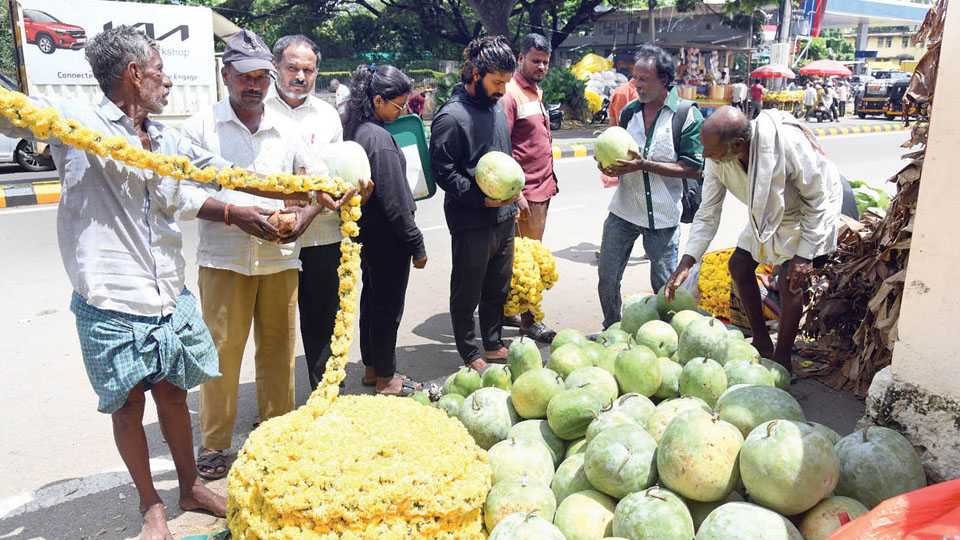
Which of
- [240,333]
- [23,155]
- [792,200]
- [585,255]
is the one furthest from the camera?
[23,155]

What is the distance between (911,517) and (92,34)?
16.2m

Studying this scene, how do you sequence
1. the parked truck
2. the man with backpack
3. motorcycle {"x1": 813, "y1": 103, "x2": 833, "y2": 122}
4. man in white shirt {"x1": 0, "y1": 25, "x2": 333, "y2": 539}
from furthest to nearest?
motorcycle {"x1": 813, "y1": 103, "x2": 833, "y2": 122} < the parked truck < the man with backpack < man in white shirt {"x1": 0, "y1": 25, "x2": 333, "y2": 539}

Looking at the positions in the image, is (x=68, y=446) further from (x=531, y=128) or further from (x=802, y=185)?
(x=802, y=185)

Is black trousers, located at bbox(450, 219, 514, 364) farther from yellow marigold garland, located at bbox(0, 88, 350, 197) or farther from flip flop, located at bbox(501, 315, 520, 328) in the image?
yellow marigold garland, located at bbox(0, 88, 350, 197)

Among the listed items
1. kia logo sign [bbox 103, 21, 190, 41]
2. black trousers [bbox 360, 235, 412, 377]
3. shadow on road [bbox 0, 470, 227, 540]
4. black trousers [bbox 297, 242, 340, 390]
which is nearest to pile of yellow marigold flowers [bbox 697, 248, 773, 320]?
black trousers [bbox 360, 235, 412, 377]

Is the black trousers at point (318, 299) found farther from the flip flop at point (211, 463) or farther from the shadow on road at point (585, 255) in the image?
the shadow on road at point (585, 255)

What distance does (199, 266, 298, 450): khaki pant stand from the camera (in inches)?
133

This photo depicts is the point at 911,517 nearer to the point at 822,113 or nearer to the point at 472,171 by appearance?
the point at 472,171

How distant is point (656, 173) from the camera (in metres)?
4.71

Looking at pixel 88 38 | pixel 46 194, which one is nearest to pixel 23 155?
pixel 88 38

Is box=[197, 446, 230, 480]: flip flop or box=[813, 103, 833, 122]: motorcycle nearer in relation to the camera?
box=[197, 446, 230, 480]: flip flop

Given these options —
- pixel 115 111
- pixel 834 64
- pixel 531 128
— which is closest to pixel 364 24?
pixel 834 64

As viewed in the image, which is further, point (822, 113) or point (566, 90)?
point (822, 113)

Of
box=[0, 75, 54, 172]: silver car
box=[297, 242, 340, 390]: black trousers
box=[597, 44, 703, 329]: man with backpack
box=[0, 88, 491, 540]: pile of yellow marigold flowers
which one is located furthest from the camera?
box=[0, 75, 54, 172]: silver car
